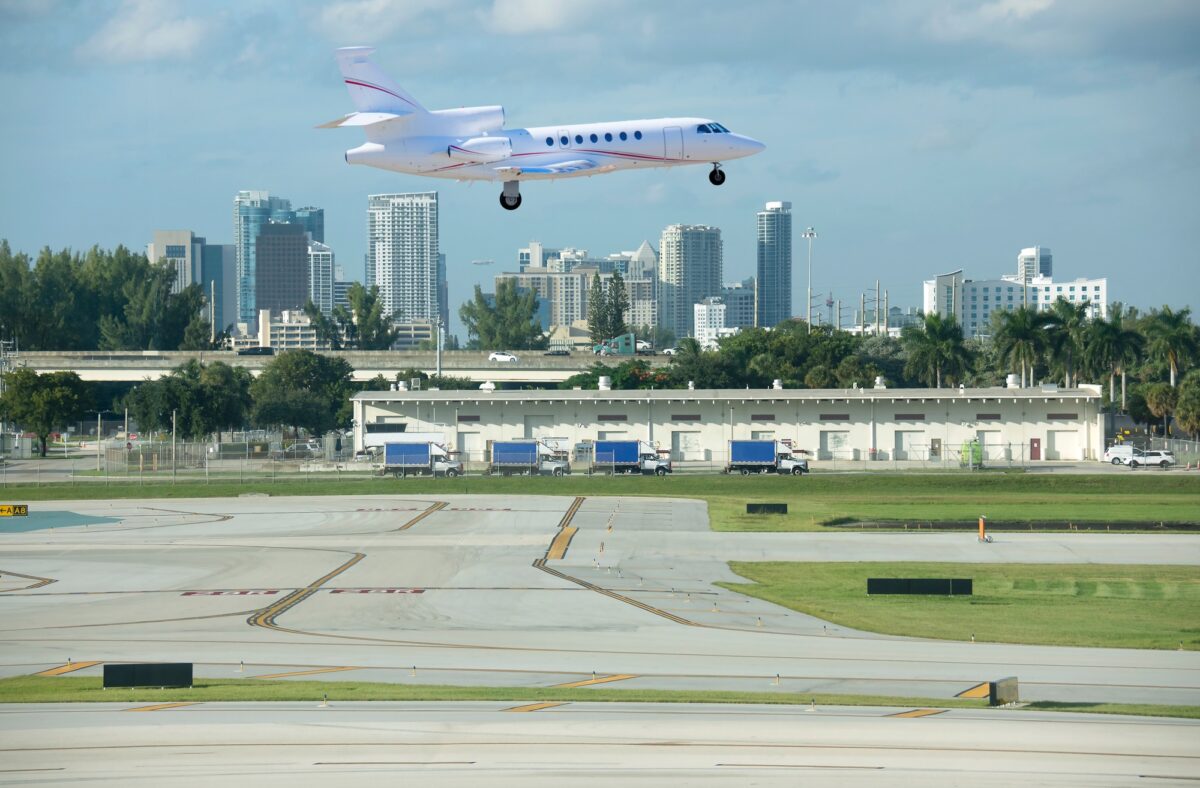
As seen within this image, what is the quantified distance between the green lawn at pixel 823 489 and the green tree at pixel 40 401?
37.1 metres

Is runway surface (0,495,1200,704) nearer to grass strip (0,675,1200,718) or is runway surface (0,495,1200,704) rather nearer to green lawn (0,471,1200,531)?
grass strip (0,675,1200,718)

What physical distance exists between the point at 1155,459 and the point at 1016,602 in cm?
5904

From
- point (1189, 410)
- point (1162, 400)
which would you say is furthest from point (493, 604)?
point (1162, 400)

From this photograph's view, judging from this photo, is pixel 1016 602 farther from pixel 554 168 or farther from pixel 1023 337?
pixel 1023 337

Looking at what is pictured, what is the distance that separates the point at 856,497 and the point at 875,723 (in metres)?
56.2

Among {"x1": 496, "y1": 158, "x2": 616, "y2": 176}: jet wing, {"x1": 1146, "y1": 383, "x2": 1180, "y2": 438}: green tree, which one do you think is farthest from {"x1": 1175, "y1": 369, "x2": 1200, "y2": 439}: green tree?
{"x1": 496, "y1": 158, "x2": 616, "y2": 176}: jet wing

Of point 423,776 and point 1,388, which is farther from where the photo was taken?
point 1,388

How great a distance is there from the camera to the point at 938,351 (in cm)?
12612

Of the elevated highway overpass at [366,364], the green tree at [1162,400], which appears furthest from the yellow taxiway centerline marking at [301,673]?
the elevated highway overpass at [366,364]

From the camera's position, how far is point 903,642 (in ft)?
121

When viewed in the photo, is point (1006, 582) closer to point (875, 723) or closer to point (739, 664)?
point (739, 664)

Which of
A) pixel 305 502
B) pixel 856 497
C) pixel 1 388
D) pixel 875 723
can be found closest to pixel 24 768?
pixel 875 723

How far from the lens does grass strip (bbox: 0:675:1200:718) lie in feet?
92.1

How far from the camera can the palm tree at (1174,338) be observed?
127562mm
